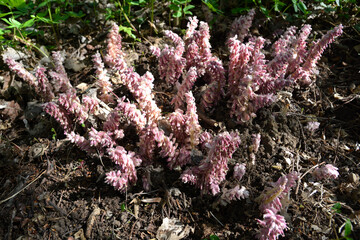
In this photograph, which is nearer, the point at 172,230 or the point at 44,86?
the point at 172,230

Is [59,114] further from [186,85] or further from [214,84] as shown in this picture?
[214,84]

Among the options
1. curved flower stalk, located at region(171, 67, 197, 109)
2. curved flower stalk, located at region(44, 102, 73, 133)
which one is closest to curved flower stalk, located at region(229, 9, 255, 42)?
curved flower stalk, located at region(171, 67, 197, 109)

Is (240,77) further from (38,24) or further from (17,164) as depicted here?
(38,24)

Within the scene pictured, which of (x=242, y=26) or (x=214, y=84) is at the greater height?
(x=242, y=26)

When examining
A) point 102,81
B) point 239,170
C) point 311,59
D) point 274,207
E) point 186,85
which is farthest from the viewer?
point 311,59

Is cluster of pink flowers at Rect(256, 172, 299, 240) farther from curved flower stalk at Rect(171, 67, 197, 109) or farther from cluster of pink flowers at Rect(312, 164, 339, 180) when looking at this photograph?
curved flower stalk at Rect(171, 67, 197, 109)

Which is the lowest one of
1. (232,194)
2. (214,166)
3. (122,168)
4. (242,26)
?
(122,168)

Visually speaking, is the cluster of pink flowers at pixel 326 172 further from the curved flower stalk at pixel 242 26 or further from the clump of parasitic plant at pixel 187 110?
the curved flower stalk at pixel 242 26

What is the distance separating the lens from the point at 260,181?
2.27 metres

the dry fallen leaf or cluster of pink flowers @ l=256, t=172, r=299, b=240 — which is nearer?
cluster of pink flowers @ l=256, t=172, r=299, b=240

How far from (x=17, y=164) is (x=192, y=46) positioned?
179 centimetres

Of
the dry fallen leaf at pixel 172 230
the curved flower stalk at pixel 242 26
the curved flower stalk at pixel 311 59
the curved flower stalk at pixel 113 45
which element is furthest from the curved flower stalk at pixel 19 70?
the curved flower stalk at pixel 311 59

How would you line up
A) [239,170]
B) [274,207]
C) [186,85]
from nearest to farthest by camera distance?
[274,207]
[239,170]
[186,85]

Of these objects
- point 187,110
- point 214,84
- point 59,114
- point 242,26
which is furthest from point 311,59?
point 59,114
